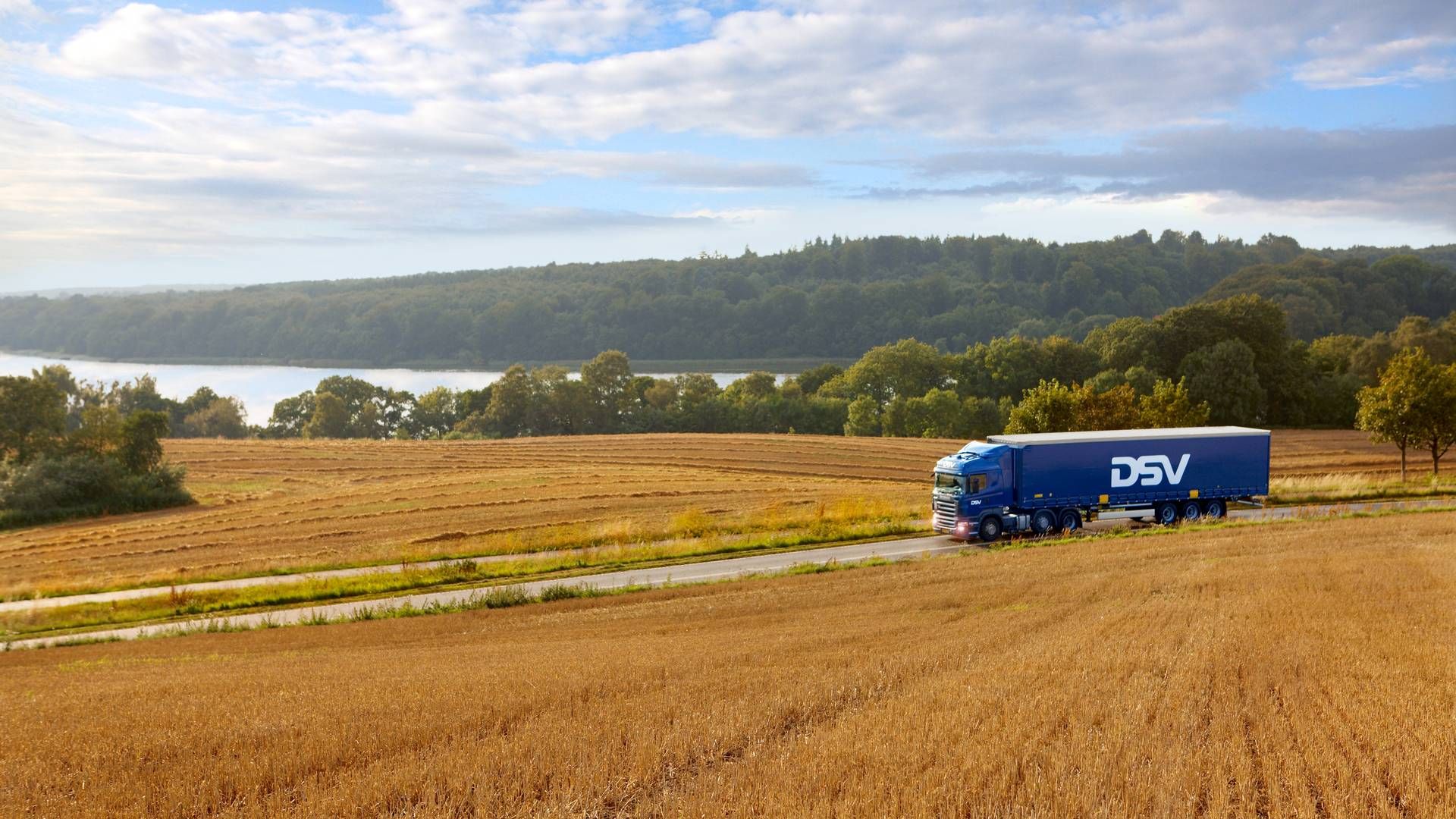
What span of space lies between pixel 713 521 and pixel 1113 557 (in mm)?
17169

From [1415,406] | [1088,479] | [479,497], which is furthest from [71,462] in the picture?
[1415,406]

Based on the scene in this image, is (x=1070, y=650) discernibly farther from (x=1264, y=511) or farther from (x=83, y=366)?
(x=83, y=366)

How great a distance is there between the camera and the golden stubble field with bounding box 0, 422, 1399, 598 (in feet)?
118

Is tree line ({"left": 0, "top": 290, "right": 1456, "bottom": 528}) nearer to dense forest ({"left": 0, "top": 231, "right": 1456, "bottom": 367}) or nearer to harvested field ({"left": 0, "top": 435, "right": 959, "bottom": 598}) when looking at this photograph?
harvested field ({"left": 0, "top": 435, "right": 959, "bottom": 598})

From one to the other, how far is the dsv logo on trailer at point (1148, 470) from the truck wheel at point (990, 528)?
4452 mm

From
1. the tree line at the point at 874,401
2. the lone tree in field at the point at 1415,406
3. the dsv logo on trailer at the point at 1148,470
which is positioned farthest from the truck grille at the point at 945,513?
the lone tree in field at the point at 1415,406

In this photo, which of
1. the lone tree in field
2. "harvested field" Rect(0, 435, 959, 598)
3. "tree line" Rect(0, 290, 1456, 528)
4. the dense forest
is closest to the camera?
"harvested field" Rect(0, 435, 959, 598)

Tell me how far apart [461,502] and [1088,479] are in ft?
97.1

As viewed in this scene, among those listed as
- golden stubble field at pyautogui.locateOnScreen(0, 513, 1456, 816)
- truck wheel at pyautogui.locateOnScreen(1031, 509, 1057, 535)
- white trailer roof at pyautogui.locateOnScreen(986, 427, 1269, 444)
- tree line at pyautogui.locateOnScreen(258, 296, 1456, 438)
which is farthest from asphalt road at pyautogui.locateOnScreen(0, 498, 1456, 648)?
tree line at pyautogui.locateOnScreen(258, 296, 1456, 438)

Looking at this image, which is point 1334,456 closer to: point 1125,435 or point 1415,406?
point 1415,406

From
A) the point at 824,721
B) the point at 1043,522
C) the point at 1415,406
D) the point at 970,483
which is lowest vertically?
the point at 1043,522

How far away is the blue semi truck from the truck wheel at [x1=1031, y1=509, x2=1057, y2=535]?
1.0 inches

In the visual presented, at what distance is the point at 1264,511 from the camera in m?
36.2

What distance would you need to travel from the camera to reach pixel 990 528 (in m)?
32.8
